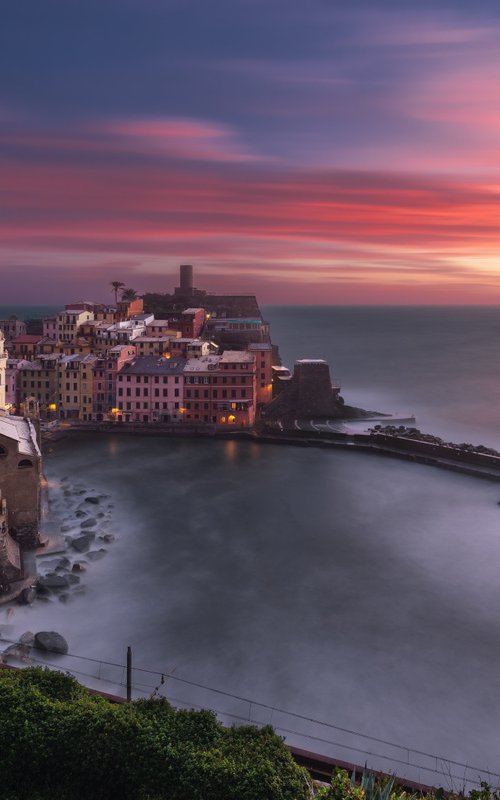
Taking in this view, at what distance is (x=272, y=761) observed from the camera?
10.3m

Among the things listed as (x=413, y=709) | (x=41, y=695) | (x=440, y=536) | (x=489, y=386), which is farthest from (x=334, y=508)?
(x=489, y=386)

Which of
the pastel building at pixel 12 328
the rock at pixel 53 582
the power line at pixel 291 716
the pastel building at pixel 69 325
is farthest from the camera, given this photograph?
the pastel building at pixel 12 328

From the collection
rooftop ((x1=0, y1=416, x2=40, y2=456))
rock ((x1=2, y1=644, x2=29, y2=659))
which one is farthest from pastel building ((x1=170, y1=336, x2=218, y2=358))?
rock ((x1=2, y1=644, x2=29, y2=659))

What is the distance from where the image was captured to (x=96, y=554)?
85.3ft

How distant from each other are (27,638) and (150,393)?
35.5m

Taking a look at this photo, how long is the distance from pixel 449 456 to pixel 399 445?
418cm

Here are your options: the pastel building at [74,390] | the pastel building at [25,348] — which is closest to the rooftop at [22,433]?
the pastel building at [74,390]

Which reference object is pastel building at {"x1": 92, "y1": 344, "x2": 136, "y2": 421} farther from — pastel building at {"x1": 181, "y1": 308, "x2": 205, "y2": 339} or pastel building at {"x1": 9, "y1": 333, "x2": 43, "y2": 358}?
pastel building at {"x1": 181, "y1": 308, "x2": 205, "y2": 339}

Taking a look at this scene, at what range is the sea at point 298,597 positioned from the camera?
16922 millimetres

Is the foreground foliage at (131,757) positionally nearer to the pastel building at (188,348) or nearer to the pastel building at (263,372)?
the pastel building at (263,372)

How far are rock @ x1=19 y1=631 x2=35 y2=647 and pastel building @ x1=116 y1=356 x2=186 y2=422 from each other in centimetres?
3496

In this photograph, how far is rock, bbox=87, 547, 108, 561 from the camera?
2567 cm

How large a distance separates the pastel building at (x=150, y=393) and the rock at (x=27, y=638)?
3496 cm

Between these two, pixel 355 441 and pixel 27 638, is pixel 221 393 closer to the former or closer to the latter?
pixel 355 441
